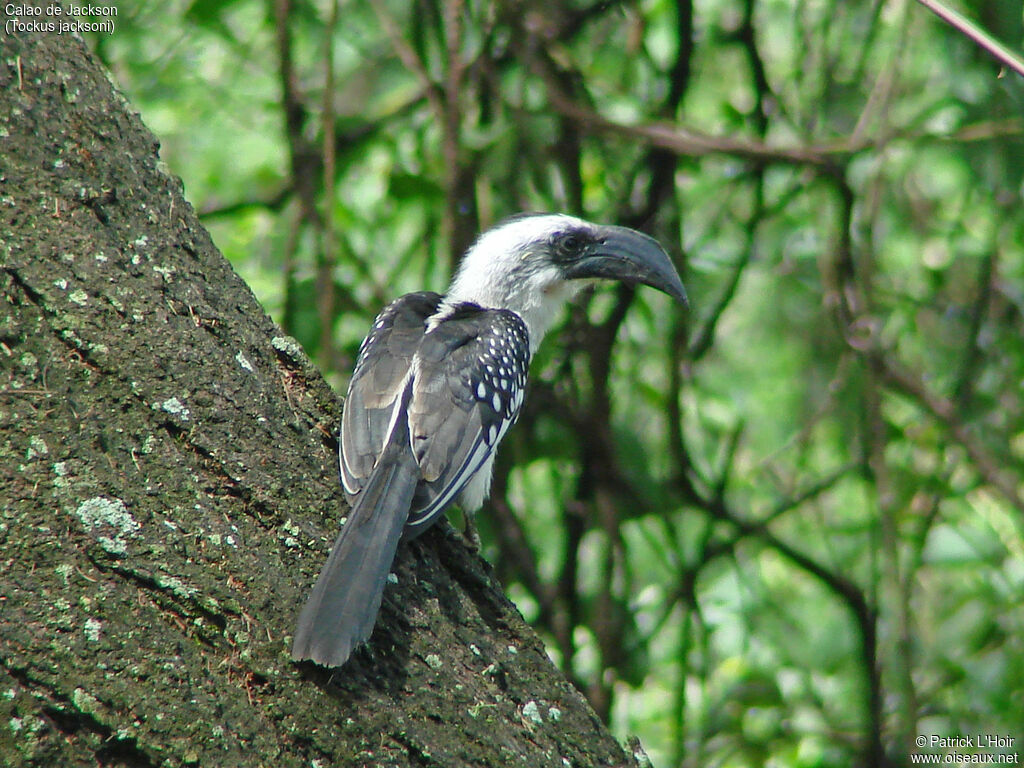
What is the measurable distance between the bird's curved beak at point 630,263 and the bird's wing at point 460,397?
497 mm

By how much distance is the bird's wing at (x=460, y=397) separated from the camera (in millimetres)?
2463

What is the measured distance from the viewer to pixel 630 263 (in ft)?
11.5

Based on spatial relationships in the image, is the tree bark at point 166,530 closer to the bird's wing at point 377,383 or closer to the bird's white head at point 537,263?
the bird's wing at point 377,383

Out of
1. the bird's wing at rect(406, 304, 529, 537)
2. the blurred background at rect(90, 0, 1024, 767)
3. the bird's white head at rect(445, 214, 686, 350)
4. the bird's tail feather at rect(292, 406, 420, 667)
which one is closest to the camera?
the bird's tail feather at rect(292, 406, 420, 667)

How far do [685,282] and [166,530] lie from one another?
9.94 ft

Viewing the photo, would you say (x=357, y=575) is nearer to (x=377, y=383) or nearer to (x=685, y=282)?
(x=377, y=383)

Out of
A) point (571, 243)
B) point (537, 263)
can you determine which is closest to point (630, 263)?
point (571, 243)

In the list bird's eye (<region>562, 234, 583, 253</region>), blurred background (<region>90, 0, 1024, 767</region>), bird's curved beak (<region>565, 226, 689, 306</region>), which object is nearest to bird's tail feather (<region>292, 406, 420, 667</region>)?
bird's curved beak (<region>565, 226, 689, 306</region>)

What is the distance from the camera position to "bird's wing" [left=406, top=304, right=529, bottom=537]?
246 cm

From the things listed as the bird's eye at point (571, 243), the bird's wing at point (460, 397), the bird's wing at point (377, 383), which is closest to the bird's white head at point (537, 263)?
the bird's eye at point (571, 243)

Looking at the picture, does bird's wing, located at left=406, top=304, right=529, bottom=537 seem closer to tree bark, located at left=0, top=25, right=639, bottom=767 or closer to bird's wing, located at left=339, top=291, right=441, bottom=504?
bird's wing, located at left=339, top=291, right=441, bottom=504

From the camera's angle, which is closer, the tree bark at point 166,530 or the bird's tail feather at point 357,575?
the tree bark at point 166,530

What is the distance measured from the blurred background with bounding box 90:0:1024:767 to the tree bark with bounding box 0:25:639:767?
6.15 ft

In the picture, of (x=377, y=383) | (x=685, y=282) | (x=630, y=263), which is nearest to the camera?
(x=377, y=383)
